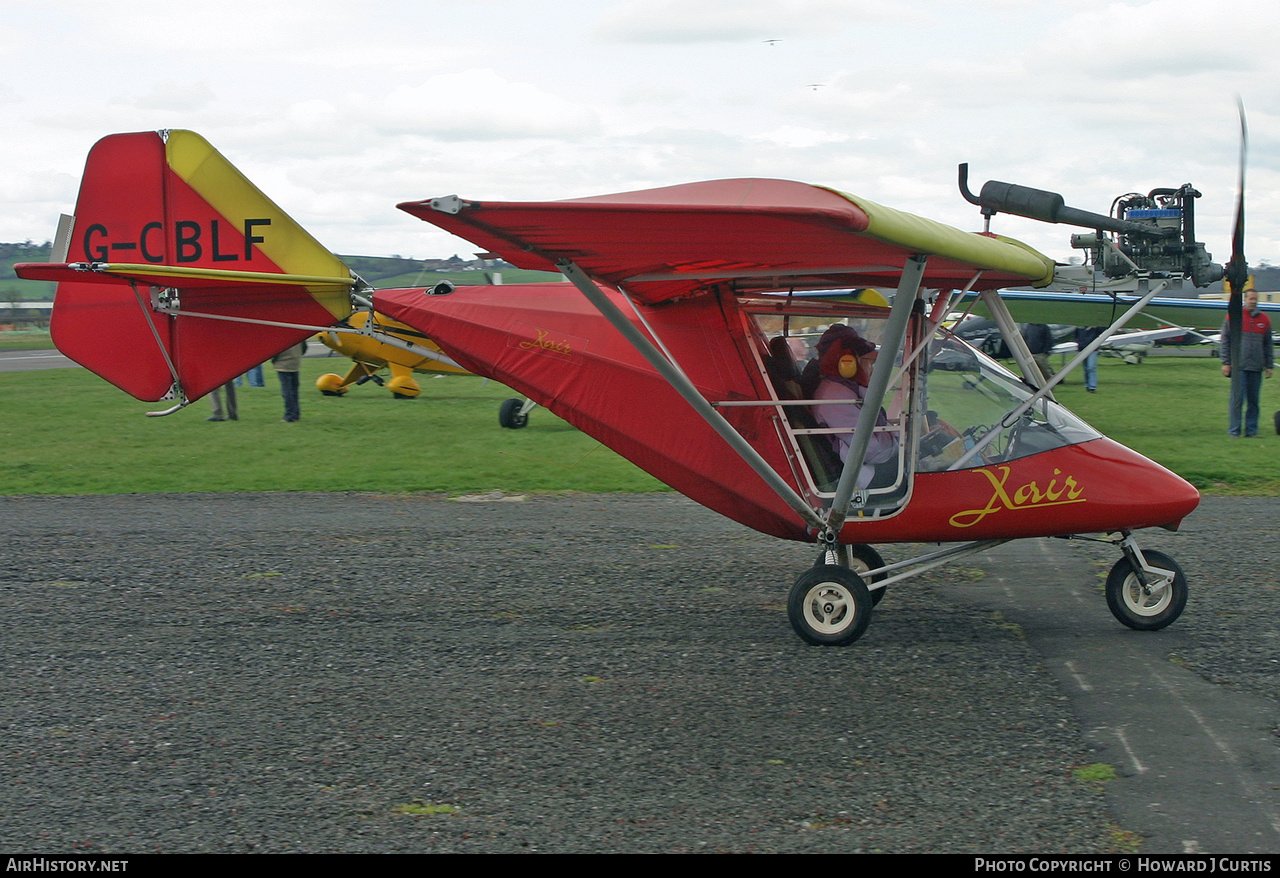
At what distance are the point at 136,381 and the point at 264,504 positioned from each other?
2.96 metres

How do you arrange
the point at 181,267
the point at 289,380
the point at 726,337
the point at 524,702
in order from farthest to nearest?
the point at 289,380 → the point at 181,267 → the point at 726,337 → the point at 524,702

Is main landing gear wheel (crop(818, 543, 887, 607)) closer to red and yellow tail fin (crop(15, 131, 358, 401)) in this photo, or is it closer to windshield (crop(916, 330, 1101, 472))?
windshield (crop(916, 330, 1101, 472))

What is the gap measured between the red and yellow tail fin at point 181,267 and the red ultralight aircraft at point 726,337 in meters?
0.02

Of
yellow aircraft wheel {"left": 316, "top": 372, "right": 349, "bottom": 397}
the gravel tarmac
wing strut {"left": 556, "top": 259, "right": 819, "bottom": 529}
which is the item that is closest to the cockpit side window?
wing strut {"left": 556, "top": 259, "right": 819, "bottom": 529}

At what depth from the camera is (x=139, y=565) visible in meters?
7.84

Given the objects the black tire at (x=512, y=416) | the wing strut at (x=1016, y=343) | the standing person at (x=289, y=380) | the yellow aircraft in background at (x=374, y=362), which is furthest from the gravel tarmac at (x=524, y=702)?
the yellow aircraft in background at (x=374, y=362)

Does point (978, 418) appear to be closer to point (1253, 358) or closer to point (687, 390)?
point (687, 390)

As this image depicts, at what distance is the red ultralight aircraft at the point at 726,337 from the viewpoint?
500 centimetres

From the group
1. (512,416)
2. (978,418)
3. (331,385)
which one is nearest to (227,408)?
(331,385)

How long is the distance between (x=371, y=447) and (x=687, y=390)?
9.42 meters

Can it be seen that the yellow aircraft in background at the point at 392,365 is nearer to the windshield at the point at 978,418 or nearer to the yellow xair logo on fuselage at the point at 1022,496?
the windshield at the point at 978,418

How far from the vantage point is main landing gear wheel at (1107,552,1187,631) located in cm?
612

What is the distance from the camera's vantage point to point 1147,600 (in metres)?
6.14

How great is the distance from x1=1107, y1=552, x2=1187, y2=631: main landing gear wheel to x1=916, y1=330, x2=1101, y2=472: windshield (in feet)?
2.74
